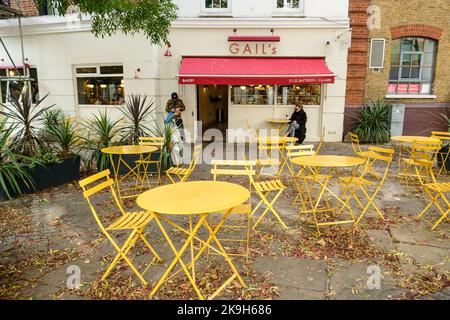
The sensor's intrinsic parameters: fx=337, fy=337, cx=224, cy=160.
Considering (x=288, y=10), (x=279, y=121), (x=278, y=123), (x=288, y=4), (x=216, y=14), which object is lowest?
(x=278, y=123)

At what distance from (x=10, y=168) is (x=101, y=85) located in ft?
22.1

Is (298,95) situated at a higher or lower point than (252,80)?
lower

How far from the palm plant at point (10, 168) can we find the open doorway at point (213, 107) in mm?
9969

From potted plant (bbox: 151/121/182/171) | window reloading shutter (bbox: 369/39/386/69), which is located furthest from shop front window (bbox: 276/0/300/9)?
potted plant (bbox: 151/121/182/171)

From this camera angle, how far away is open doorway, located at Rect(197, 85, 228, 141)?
16058 millimetres

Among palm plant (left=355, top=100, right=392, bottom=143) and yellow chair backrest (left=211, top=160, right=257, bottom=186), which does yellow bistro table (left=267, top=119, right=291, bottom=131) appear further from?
yellow chair backrest (left=211, top=160, right=257, bottom=186)

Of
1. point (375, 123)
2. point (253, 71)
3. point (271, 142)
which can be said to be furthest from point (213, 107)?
point (271, 142)

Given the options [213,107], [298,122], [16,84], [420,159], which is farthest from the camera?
[213,107]

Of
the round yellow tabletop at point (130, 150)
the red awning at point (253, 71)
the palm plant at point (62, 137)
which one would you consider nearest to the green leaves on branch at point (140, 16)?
the palm plant at point (62, 137)

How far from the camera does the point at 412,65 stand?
1173 centimetres

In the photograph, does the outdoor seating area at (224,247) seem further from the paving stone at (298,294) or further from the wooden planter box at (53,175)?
the wooden planter box at (53,175)

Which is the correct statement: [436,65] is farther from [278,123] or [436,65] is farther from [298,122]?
[278,123]
